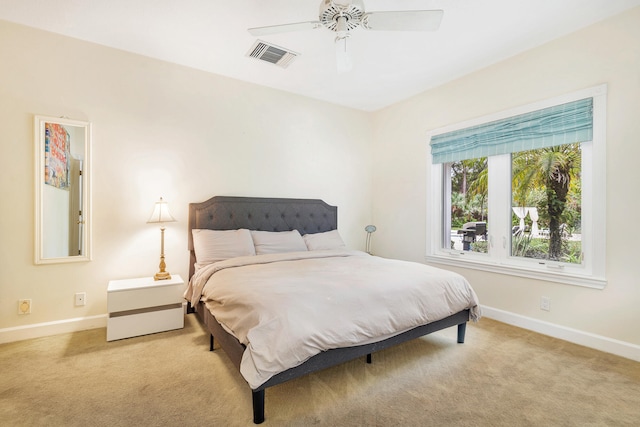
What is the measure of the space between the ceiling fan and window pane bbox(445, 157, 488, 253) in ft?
6.45

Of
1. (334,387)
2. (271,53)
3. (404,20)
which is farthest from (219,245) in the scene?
(404,20)

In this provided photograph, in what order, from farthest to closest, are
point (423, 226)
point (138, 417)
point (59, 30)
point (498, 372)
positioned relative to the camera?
point (423, 226) → point (59, 30) → point (498, 372) → point (138, 417)

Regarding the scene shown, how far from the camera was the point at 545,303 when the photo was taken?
9.28ft

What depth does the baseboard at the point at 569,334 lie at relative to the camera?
2361 millimetres

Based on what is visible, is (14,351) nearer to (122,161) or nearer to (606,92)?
(122,161)

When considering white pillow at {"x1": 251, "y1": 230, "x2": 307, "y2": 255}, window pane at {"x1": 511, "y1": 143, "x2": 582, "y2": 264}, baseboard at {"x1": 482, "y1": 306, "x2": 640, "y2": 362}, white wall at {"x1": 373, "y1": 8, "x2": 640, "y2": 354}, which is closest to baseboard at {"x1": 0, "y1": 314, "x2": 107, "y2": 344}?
white pillow at {"x1": 251, "y1": 230, "x2": 307, "y2": 255}

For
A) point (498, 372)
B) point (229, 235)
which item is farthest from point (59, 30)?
point (498, 372)

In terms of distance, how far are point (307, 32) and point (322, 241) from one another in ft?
7.17

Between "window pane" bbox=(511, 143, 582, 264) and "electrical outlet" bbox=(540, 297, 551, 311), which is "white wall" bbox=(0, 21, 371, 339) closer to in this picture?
"window pane" bbox=(511, 143, 582, 264)

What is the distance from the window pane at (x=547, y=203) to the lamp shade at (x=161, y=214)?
11.3 ft

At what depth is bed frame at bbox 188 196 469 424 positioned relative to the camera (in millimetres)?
1715

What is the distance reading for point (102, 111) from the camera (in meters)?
2.92

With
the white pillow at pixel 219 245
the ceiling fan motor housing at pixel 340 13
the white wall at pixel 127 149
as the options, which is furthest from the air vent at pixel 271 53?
the white pillow at pixel 219 245

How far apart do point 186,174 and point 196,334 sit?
164 centimetres
